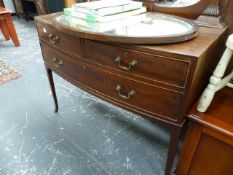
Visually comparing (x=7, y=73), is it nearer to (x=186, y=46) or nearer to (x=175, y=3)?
(x=175, y=3)

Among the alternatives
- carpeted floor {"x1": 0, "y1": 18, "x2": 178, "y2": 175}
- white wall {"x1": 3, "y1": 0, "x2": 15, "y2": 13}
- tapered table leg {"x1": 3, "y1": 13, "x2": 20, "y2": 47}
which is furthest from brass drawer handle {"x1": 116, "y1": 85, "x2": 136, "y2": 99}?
white wall {"x1": 3, "y1": 0, "x2": 15, "y2": 13}

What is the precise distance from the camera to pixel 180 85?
583mm

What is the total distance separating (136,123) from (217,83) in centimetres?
75

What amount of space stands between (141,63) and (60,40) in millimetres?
440

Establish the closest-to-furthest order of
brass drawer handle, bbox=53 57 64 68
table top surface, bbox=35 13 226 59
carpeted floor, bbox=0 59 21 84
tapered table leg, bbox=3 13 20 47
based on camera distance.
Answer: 1. table top surface, bbox=35 13 226 59
2. brass drawer handle, bbox=53 57 64 68
3. carpeted floor, bbox=0 59 21 84
4. tapered table leg, bbox=3 13 20 47

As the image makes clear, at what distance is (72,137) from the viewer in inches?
48.3

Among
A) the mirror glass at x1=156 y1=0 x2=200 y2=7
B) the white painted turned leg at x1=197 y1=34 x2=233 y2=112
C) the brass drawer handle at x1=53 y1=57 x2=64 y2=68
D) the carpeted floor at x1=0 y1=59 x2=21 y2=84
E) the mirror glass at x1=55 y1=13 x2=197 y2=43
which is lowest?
the carpeted floor at x1=0 y1=59 x2=21 y2=84

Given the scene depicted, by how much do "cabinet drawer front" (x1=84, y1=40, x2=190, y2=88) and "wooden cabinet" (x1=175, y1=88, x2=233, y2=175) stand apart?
220 mm

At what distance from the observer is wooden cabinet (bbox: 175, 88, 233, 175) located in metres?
0.68

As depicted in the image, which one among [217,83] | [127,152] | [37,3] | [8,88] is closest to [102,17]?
[217,83]

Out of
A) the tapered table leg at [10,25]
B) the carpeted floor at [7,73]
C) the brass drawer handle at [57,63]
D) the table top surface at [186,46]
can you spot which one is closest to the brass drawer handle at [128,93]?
the table top surface at [186,46]

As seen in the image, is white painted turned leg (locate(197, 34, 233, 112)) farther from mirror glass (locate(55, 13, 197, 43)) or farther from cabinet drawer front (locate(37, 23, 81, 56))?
cabinet drawer front (locate(37, 23, 81, 56))

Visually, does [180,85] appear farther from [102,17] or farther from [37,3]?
[37,3]

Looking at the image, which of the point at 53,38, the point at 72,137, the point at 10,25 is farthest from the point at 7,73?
the point at 53,38
